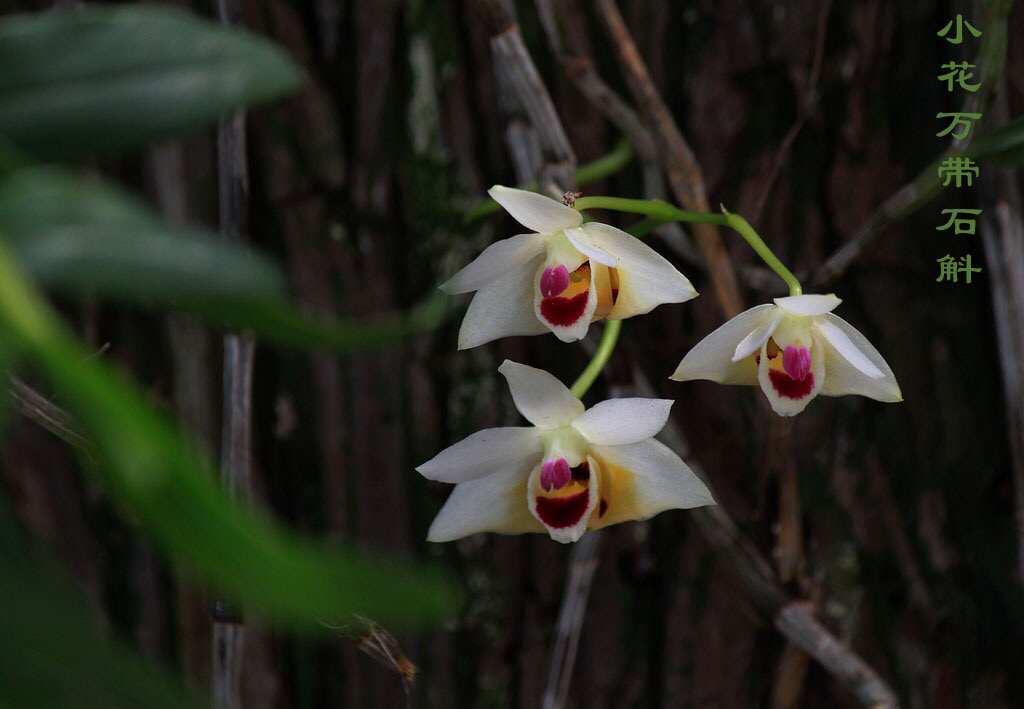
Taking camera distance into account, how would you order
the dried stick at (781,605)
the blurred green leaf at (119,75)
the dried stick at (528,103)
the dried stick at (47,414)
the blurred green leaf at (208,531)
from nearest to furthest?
1. the blurred green leaf at (208,531)
2. the blurred green leaf at (119,75)
3. the dried stick at (47,414)
4. the dried stick at (528,103)
5. the dried stick at (781,605)

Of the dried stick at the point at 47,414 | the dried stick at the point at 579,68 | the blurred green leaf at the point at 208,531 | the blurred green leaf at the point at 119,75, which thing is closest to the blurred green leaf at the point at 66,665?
the blurred green leaf at the point at 208,531

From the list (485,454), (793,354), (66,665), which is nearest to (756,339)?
(793,354)

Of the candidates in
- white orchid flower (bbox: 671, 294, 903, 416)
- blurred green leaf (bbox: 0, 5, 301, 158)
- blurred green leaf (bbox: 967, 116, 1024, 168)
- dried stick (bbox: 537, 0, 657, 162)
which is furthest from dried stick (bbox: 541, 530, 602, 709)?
blurred green leaf (bbox: 0, 5, 301, 158)

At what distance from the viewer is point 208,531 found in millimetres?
236

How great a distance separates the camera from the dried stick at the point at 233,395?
88cm

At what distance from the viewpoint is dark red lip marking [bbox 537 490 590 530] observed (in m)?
0.77

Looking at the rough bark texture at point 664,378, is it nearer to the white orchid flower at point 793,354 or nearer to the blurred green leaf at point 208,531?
the white orchid flower at point 793,354

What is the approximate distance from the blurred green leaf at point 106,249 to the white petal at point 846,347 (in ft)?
1.77

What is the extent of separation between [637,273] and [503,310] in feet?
0.40

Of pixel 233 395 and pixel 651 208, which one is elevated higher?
pixel 651 208

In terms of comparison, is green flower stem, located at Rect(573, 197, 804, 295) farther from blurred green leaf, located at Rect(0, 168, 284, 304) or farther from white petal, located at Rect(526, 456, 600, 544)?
blurred green leaf, located at Rect(0, 168, 284, 304)

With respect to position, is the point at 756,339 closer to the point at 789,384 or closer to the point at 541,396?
the point at 789,384

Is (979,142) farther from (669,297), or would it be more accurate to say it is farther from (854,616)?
(854,616)

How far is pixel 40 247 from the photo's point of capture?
316 millimetres
